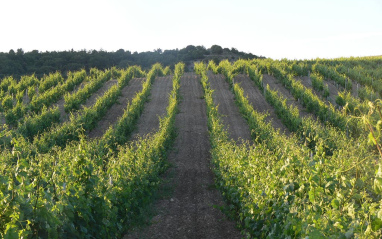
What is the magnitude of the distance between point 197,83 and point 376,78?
1624cm

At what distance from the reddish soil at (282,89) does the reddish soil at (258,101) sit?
1.31 m

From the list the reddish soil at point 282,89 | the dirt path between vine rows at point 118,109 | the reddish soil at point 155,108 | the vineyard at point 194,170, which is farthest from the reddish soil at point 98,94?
the reddish soil at point 282,89

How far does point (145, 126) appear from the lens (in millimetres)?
21812

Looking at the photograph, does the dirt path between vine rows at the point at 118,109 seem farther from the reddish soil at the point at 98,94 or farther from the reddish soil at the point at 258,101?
the reddish soil at the point at 258,101

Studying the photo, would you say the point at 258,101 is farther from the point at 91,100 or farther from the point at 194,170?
the point at 194,170

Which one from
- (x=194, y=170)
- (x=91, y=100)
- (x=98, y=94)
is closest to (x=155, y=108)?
(x=91, y=100)

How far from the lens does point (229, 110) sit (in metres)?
25.5

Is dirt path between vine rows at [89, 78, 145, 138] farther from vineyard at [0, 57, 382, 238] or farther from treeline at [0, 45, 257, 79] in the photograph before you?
treeline at [0, 45, 257, 79]

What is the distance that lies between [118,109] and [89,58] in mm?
34680

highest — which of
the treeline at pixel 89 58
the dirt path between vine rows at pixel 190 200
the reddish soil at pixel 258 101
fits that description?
the treeline at pixel 89 58

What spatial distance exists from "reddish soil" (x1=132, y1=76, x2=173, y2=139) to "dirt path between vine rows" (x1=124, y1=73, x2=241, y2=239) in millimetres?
1941

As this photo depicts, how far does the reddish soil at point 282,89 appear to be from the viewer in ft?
81.7

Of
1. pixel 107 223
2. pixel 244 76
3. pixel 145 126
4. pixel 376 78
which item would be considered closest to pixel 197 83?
pixel 244 76

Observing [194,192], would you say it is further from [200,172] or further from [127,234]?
[127,234]
